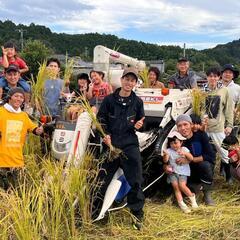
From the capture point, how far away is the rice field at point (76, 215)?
4.06m

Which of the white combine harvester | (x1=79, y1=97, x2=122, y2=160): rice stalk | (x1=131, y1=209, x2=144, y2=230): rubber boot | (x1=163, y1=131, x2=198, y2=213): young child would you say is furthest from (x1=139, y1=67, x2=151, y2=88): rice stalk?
(x1=131, y1=209, x2=144, y2=230): rubber boot

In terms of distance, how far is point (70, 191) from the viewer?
4.48 meters

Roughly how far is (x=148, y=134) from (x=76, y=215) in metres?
1.76

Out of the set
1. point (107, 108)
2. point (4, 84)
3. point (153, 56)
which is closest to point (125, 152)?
point (107, 108)

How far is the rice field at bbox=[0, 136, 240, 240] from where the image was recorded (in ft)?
13.3

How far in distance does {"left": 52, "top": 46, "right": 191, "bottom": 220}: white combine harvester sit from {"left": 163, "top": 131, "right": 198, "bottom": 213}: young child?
0.44ft

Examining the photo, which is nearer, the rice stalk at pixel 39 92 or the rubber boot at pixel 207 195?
the rubber boot at pixel 207 195

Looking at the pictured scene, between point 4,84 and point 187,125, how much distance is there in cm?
251

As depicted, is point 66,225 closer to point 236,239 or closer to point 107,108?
point 107,108

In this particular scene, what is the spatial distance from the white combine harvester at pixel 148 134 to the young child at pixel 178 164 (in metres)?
0.13

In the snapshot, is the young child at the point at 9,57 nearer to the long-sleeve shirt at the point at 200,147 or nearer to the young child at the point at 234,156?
the long-sleeve shirt at the point at 200,147

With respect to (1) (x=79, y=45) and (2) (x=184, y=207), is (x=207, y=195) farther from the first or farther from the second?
(1) (x=79, y=45)

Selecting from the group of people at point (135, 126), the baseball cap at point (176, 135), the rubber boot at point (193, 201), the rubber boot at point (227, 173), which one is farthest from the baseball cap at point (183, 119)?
the rubber boot at point (227, 173)

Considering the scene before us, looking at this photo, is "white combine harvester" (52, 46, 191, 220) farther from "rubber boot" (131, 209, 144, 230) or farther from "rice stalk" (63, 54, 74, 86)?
"rice stalk" (63, 54, 74, 86)
